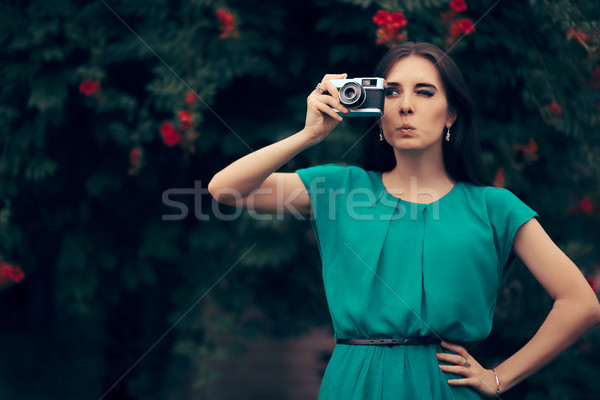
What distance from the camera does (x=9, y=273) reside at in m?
2.72

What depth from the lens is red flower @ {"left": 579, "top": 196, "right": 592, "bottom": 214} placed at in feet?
9.54

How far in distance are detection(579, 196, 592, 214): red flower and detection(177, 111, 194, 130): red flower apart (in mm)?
1765

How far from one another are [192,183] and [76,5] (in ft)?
3.09

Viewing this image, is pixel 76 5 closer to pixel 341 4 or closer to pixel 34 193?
pixel 34 193

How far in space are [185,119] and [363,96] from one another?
1.07m

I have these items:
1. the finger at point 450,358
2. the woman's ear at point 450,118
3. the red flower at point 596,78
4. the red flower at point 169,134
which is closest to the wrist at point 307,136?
the woman's ear at point 450,118

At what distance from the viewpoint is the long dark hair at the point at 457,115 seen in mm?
1939

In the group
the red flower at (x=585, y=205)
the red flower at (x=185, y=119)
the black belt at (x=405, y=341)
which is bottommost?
the black belt at (x=405, y=341)

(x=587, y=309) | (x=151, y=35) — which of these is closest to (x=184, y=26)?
(x=151, y=35)

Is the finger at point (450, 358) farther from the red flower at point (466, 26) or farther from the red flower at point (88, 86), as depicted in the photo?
the red flower at point (88, 86)

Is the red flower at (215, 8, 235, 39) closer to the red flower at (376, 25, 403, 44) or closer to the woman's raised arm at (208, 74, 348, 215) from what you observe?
the red flower at (376, 25, 403, 44)

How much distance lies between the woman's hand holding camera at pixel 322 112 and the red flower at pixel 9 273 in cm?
158

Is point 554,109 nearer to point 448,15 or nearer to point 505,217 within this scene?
point 448,15

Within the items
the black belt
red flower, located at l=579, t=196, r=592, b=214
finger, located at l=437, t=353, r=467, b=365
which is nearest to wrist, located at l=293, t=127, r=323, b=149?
the black belt
